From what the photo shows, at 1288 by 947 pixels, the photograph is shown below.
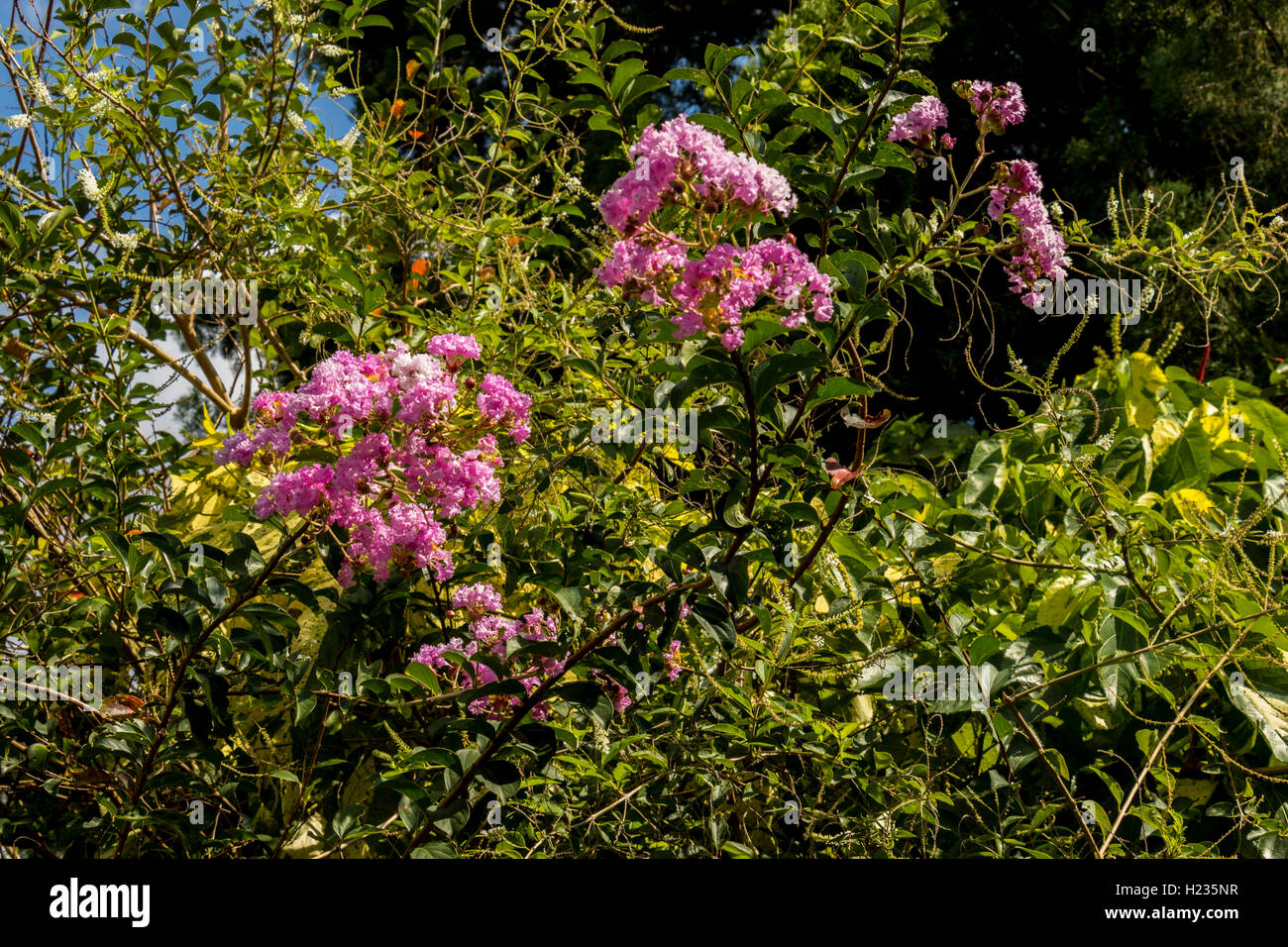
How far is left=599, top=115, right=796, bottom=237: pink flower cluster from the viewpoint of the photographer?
1291 mm

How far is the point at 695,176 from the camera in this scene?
51.5 inches

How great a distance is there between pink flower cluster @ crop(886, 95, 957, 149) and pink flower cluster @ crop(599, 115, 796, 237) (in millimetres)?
421

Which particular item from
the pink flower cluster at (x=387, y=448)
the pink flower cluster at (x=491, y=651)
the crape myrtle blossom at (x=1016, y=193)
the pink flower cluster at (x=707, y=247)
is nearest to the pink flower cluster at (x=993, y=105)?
the crape myrtle blossom at (x=1016, y=193)

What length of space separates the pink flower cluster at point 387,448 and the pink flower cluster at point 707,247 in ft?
1.16

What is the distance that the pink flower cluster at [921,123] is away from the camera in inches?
64.5

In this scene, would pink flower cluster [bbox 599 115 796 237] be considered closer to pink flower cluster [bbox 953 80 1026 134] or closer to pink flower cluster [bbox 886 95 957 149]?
pink flower cluster [bbox 886 95 957 149]

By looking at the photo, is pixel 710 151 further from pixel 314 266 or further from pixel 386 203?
pixel 386 203

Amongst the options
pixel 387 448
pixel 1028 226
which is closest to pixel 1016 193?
pixel 1028 226

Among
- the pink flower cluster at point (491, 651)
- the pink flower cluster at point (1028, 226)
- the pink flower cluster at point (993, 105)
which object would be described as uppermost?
the pink flower cluster at point (993, 105)

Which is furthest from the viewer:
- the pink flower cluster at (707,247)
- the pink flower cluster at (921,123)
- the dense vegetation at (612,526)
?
the pink flower cluster at (921,123)

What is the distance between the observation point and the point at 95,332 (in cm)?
215

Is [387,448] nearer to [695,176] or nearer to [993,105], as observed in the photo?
[695,176]

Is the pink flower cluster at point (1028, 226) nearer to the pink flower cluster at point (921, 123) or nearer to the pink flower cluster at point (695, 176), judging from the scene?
the pink flower cluster at point (921, 123)

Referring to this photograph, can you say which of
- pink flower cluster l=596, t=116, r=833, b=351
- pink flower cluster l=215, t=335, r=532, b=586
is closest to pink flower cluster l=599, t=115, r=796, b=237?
pink flower cluster l=596, t=116, r=833, b=351
